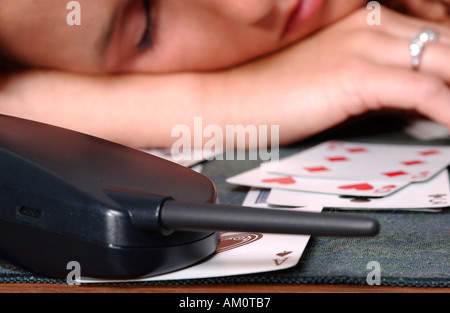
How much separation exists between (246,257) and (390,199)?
24 centimetres

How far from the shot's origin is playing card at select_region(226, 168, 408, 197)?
2.38 feet

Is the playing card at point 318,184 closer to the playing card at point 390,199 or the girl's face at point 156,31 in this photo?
the playing card at point 390,199

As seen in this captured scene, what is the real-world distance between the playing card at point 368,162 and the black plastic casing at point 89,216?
318mm

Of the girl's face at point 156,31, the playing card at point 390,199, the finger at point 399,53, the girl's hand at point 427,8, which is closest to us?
the playing card at point 390,199

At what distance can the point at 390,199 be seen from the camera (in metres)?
0.71

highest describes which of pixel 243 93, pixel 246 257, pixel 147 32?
pixel 147 32

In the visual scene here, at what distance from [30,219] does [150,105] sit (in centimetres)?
59

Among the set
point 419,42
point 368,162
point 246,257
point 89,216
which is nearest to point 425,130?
point 419,42

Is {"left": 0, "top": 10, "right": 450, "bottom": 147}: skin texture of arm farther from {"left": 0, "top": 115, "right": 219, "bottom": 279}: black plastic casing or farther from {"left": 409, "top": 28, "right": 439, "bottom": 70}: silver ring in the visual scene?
{"left": 0, "top": 115, "right": 219, "bottom": 279}: black plastic casing

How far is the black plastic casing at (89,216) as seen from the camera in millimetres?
472

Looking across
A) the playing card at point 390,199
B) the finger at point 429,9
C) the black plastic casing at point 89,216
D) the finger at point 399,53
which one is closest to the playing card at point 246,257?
the black plastic casing at point 89,216

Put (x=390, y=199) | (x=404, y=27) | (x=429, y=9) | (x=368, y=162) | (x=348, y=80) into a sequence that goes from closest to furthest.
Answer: (x=390, y=199), (x=368, y=162), (x=348, y=80), (x=404, y=27), (x=429, y=9)

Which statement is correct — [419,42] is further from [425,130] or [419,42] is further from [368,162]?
[368,162]

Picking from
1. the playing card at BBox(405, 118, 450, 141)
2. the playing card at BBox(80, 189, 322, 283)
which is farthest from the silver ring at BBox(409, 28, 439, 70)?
the playing card at BBox(80, 189, 322, 283)
